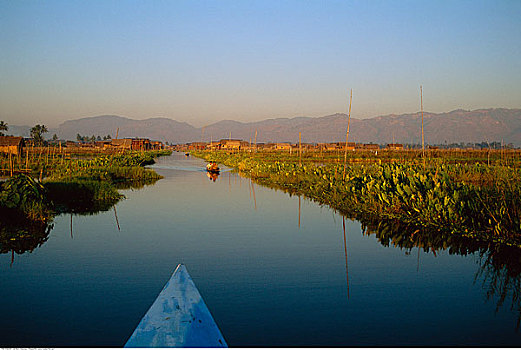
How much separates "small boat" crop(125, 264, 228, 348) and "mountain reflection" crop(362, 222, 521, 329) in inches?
145

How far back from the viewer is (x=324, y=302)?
5.79 meters

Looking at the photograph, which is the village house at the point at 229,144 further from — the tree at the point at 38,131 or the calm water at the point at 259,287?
the calm water at the point at 259,287

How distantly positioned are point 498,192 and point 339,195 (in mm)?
5972

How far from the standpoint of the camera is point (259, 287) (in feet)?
21.0

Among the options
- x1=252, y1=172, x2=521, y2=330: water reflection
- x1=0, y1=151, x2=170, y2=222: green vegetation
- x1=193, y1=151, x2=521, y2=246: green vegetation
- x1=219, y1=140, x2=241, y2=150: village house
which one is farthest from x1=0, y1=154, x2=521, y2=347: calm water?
x1=219, y1=140, x2=241, y2=150: village house

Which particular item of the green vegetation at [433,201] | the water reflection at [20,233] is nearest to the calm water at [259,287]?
the water reflection at [20,233]

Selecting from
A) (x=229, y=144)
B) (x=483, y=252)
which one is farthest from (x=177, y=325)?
(x=229, y=144)

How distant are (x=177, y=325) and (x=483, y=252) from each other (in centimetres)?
666

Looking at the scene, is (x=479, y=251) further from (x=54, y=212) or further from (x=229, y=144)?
(x=229, y=144)

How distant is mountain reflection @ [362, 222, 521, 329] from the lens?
6.12 meters

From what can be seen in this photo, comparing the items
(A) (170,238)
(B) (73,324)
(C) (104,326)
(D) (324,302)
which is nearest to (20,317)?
(B) (73,324)

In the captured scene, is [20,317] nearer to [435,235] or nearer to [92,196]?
[435,235]

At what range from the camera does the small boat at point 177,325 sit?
319 centimetres

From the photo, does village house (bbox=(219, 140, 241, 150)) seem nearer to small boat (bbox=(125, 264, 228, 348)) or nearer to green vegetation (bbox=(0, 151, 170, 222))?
green vegetation (bbox=(0, 151, 170, 222))
